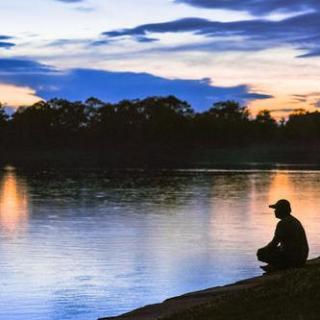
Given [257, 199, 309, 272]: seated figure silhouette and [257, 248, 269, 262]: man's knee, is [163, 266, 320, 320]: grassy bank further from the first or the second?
[257, 248, 269, 262]: man's knee

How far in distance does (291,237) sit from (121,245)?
35.4 ft

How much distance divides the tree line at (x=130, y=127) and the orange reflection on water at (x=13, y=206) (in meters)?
107

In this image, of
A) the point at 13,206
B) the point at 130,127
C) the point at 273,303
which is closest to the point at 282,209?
the point at 273,303

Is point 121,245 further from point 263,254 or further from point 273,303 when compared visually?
point 273,303

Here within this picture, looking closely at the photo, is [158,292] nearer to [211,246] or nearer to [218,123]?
[211,246]

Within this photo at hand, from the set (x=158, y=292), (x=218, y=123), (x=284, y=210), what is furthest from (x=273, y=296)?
(x=218, y=123)

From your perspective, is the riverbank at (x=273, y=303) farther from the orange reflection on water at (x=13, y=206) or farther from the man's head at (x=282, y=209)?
the orange reflection on water at (x=13, y=206)

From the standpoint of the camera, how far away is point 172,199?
43.7 meters

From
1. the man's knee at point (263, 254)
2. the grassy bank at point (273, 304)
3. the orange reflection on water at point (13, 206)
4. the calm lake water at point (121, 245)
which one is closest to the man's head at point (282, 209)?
the man's knee at point (263, 254)

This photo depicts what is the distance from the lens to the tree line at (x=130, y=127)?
162250mm

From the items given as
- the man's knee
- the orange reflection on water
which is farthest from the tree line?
the man's knee

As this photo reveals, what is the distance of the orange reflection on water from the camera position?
30.2 m

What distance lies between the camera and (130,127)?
166000mm

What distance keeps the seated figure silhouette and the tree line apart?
14516 centimetres
